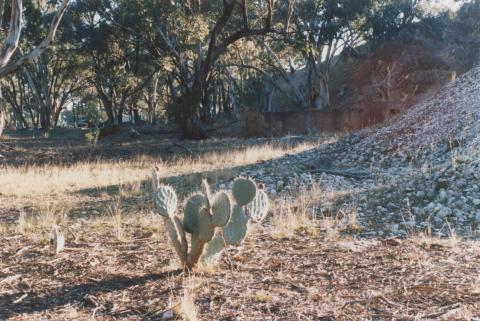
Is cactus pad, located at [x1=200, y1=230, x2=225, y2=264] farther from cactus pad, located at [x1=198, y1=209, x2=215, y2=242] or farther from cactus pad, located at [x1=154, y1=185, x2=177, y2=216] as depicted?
cactus pad, located at [x1=154, y1=185, x2=177, y2=216]

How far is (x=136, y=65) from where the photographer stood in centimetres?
→ 2919

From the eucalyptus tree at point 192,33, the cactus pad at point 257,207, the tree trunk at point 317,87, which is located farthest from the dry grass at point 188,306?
the tree trunk at point 317,87

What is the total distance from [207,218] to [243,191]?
0.33 meters

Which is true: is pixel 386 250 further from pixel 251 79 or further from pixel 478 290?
pixel 251 79

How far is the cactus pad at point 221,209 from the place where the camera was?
10.1ft

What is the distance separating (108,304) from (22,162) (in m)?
11.6

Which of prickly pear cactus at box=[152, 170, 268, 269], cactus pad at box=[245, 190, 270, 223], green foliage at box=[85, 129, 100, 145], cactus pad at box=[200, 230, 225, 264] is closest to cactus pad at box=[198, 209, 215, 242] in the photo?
prickly pear cactus at box=[152, 170, 268, 269]

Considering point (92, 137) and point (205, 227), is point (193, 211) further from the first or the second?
point (92, 137)

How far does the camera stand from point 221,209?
313cm

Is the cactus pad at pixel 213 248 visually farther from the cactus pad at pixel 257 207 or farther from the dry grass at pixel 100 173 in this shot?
the dry grass at pixel 100 173

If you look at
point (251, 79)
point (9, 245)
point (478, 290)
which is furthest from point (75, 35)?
point (478, 290)

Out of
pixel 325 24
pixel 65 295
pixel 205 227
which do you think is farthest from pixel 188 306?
pixel 325 24

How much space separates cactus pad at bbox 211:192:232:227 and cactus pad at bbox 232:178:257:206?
0.66ft

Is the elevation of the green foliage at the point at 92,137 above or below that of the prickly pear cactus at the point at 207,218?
above
